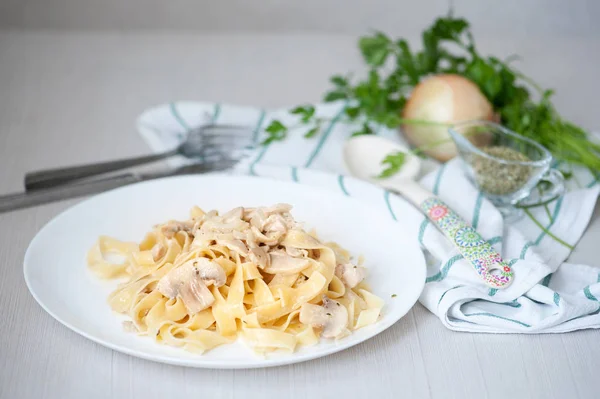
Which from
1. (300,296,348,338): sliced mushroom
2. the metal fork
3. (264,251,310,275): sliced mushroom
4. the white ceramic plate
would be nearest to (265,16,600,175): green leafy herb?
the metal fork

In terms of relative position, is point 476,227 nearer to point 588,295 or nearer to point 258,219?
point 588,295

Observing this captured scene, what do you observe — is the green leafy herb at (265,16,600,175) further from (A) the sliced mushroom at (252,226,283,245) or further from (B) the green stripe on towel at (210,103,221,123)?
(A) the sliced mushroom at (252,226,283,245)

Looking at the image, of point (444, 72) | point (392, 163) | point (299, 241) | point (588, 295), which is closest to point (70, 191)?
point (299, 241)

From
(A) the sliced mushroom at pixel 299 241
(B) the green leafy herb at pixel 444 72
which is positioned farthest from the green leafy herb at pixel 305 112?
(A) the sliced mushroom at pixel 299 241

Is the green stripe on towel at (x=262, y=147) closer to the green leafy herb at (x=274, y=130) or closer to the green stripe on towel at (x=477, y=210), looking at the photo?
the green leafy herb at (x=274, y=130)

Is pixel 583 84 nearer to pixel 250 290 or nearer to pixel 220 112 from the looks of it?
pixel 220 112

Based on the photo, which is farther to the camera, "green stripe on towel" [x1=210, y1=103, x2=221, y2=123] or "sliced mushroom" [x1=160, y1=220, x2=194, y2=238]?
"green stripe on towel" [x1=210, y1=103, x2=221, y2=123]
